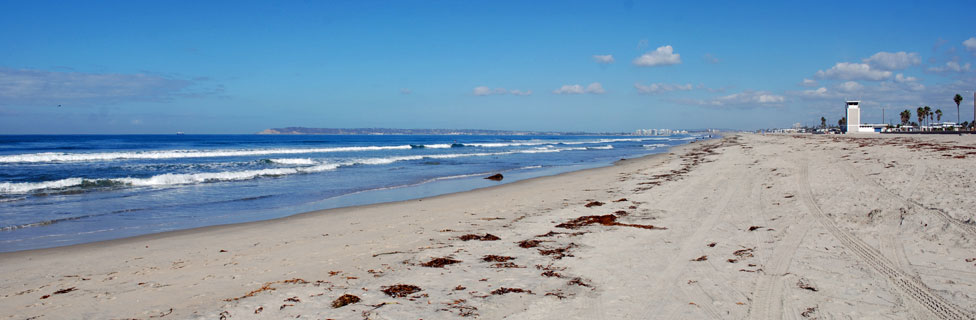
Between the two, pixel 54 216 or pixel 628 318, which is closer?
pixel 628 318

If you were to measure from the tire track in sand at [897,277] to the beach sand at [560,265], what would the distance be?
0.06 ft

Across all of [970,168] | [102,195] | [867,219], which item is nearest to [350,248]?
[867,219]

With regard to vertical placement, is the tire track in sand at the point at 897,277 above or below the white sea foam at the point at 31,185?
below

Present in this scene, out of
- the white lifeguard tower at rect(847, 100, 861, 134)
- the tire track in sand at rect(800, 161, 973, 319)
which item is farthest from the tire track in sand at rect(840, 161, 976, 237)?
the white lifeguard tower at rect(847, 100, 861, 134)

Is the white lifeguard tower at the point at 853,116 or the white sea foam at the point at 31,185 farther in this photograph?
the white lifeguard tower at the point at 853,116

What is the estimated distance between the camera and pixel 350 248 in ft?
21.2

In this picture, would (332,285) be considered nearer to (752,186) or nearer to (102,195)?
(752,186)

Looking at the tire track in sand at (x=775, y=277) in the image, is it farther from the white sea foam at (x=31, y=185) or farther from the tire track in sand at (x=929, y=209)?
the white sea foam at (x=31, y=185)

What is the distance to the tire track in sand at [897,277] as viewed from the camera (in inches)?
142

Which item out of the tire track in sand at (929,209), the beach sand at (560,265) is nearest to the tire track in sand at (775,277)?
the beach sand at (560,265)

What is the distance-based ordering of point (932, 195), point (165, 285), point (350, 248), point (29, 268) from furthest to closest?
point (932, 195) → point (350, 248) → point (29, 268) → point (165, 285)

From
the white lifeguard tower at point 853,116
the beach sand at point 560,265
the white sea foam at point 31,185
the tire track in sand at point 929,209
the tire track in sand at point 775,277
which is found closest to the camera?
the tire track in sand at point 775,277

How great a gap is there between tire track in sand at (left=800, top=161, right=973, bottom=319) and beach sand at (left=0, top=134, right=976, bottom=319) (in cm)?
2

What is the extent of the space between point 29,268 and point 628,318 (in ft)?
21.8
